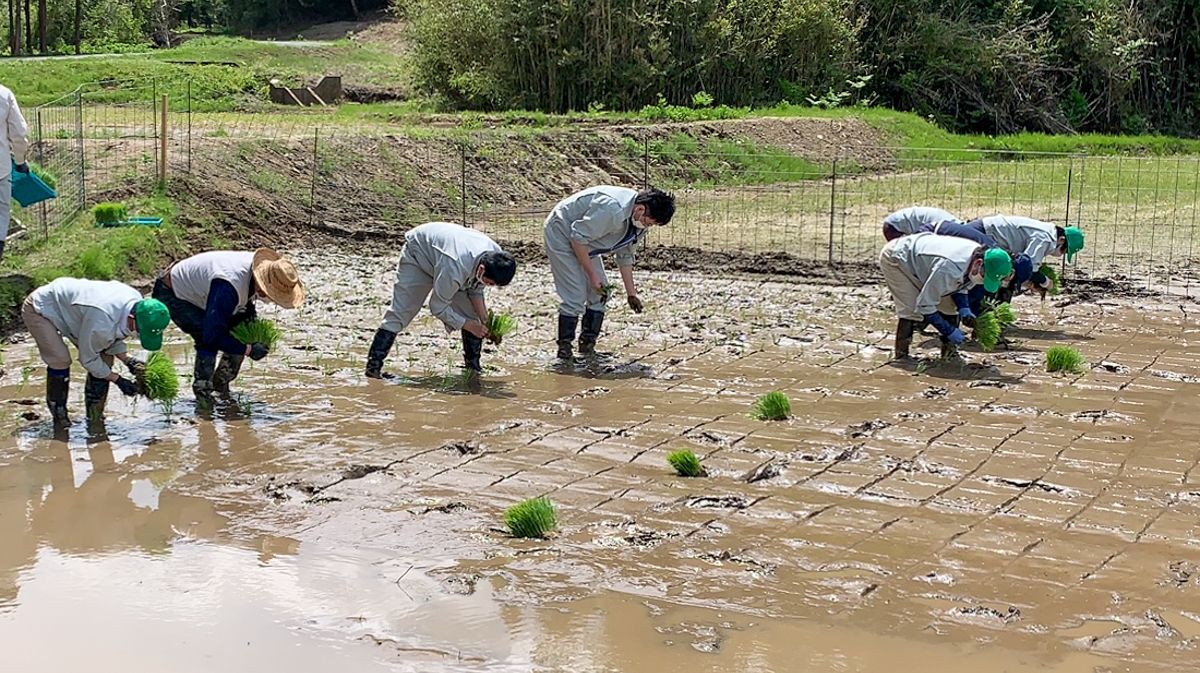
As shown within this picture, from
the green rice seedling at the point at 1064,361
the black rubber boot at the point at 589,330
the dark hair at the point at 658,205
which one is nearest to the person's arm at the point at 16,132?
the black rubber boot at the point at 589,330

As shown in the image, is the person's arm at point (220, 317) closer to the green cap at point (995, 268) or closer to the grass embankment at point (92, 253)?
the grass embankment at point (92, 253)

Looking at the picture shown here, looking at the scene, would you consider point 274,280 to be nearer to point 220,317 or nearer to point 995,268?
point 220,317

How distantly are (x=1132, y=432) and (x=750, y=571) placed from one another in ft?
11.2

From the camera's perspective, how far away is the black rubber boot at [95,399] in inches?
311

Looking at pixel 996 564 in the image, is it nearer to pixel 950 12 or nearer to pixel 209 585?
pixel 209 585

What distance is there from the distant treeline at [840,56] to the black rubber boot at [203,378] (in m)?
18.2

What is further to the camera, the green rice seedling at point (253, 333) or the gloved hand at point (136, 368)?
the green rice seedling at point (253, 333)

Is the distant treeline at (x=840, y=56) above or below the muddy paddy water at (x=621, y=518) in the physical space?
above

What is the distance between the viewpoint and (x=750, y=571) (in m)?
5.67

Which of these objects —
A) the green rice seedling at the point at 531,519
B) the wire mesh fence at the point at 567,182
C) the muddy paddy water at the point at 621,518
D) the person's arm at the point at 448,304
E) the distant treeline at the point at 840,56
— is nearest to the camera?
the muddy paddy water at the point at 621,518

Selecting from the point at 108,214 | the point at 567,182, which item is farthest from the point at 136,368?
the point at 567,182

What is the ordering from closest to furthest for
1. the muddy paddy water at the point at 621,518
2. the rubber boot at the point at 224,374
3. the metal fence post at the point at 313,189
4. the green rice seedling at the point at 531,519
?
the muddy paddy water at the point at 621,518
the green rice seedling at the point at 531,519
the rubber boot at the point at 224,374
the metal fence post at the point at 313,189

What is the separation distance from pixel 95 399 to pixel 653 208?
3.88m

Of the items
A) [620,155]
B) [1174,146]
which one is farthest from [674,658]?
[1174,146]
